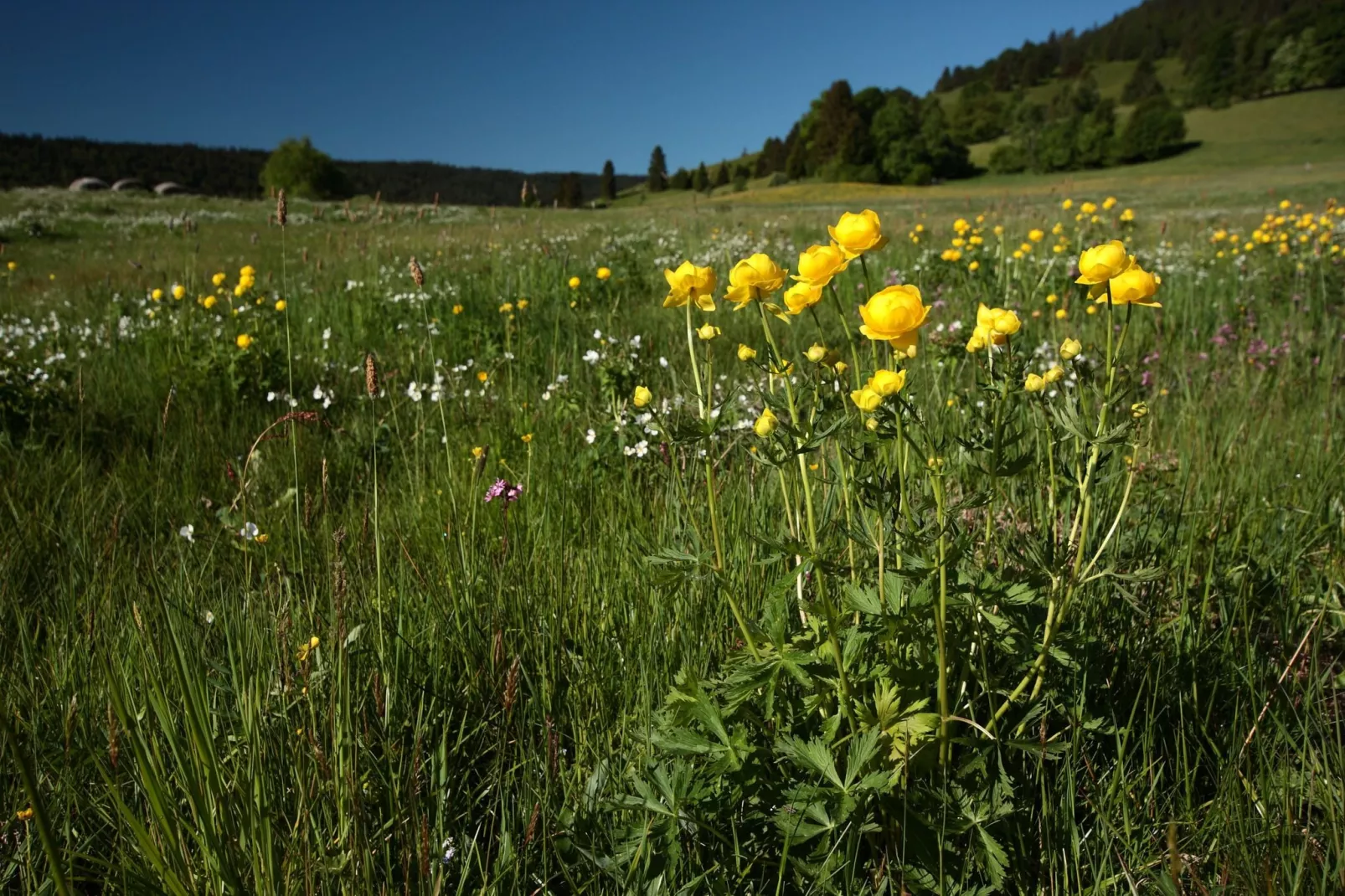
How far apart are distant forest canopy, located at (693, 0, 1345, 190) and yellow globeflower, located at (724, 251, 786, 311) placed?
61467mm

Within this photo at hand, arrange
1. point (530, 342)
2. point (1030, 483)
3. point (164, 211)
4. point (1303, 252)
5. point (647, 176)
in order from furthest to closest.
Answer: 1. point (647, 176)
2. point (164, 211)
3. point (1303, 252)
4. point (530, 342)
5. point (1030, 483)

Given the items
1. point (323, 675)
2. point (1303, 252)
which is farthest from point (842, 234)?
point (1303, 252)

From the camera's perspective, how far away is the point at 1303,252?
555cm

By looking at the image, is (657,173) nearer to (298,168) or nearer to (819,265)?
(298,168)

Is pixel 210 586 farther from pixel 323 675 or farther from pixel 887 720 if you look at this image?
pixel 887 720

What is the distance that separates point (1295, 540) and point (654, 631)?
1.86m

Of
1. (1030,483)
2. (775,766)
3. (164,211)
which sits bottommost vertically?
(775,766)

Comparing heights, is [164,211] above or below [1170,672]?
above

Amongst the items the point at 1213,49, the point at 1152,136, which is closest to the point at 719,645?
the point at 1152,136

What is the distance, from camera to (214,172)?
60.3 m

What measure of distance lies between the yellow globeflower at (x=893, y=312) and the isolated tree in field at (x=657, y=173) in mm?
78069

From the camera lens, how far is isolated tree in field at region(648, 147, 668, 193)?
77062 millimetres

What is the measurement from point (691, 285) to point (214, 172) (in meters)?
73.1

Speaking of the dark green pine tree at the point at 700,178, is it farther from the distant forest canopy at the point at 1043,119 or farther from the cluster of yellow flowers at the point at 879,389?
the cluster of yellow flowers at the point at 879,389
